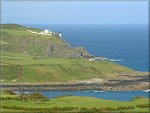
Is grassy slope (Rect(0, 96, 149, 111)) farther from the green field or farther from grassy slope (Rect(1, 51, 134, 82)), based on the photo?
grassy slope (Rect(1, 51, 134, 82))

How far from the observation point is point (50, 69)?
139375 millimetres

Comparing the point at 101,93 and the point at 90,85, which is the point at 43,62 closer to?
the point at 90,85

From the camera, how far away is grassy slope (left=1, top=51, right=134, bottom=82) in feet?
440

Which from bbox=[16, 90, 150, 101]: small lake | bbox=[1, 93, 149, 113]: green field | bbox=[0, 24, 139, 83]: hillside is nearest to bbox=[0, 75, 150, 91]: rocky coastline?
bbox=[16, 90, 150, 101]: small lake

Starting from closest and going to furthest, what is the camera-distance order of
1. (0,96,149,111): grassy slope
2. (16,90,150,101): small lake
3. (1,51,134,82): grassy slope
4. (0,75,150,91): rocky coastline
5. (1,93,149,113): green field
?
(1,93,149,113): green field < (0,96,149,111): grassy slope < (16,90,150,101): small lake < (0,75,150,91): rocky coastline < (1,51,134,82): grassy slope

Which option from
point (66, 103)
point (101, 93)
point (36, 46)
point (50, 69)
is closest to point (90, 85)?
point (101, 93)

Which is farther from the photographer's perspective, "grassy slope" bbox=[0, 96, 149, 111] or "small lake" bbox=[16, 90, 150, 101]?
"small lake" bbox=[16, 90, 150, 101]

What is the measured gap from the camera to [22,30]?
644ft

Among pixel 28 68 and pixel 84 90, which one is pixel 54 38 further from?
pixel 84 90

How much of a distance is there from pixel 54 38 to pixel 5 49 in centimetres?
2501

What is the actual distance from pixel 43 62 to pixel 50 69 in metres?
8.28

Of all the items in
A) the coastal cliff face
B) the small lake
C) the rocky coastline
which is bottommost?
the small lake

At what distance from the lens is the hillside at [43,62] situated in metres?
135

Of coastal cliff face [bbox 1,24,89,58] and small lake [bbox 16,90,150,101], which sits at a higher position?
coastal cliff face [bbox 1,24,89,58]
